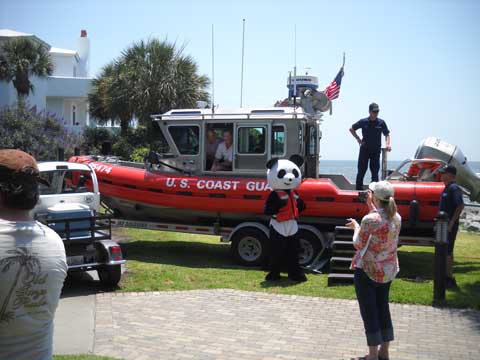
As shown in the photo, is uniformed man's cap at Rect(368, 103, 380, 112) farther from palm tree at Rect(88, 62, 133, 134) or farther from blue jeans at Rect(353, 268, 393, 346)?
palm tree at Rect(88, 62, 133, 134)

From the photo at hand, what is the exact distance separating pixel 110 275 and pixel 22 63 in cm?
2038

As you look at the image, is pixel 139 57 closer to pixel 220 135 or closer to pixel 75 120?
pixel 220 135

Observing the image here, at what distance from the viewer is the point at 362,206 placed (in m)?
9.91

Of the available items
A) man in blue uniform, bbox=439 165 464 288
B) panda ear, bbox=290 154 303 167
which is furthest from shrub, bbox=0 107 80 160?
man in blue uniform, bbox=439 165 464 288

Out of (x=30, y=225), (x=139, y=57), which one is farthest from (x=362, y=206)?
(x=139, y=57)

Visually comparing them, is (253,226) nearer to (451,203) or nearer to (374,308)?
(451,203)

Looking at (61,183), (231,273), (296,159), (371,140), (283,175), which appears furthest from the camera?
(371,140)

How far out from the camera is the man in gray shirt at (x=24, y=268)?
2.60 m

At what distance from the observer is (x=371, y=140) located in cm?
1075

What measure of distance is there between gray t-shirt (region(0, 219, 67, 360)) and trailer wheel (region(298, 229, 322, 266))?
25.3 ft

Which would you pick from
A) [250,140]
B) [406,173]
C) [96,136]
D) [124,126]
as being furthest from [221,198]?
[96,136]

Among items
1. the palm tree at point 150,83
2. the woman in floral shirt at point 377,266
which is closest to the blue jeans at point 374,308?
the woman in floral shirt at point 377,266

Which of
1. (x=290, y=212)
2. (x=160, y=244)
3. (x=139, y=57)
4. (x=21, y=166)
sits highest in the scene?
(x=139, y=57)

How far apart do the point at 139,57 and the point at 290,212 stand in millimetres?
15524
